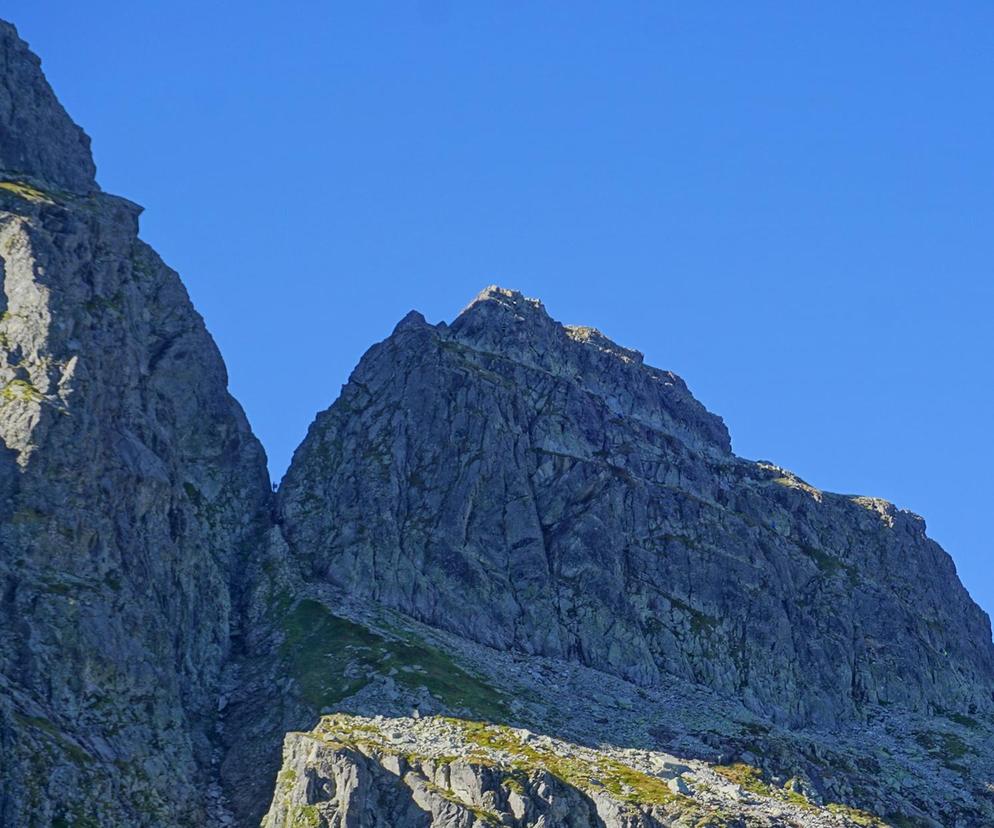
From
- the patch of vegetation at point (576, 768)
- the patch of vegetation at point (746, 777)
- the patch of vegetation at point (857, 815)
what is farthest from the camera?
the patch of vegetation at point (746, 777)

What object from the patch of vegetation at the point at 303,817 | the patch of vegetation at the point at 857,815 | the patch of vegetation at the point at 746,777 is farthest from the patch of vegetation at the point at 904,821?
the patch of vegetation at the point at 303,817

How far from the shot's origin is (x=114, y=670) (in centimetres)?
18200

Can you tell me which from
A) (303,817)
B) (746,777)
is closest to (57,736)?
(303,817)

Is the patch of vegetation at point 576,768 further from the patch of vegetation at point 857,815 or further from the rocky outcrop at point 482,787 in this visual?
the patch of vegetation at point 857,815

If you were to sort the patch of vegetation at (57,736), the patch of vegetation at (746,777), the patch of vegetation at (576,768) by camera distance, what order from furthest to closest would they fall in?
the patch of vegetation at (746,777), the patch of vegetation at (576,768), the patch of vegetation at (57,736)

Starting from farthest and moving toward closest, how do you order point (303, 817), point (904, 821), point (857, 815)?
point (904, 821)
point (857, 815)
point (303, 817)

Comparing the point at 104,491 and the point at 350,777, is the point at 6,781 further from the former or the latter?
the point at 104,491

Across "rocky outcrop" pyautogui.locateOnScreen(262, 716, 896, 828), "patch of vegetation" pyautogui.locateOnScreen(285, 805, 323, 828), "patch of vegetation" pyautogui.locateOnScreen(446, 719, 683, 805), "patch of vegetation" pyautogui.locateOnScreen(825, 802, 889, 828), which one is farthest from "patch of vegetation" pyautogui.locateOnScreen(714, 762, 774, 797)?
"patch of vegetation" pyautogui.locateOnScreen(285, 805, 323, 828)

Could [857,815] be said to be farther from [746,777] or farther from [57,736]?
[57,736]

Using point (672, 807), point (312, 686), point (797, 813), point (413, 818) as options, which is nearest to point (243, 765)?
point (312, 686)

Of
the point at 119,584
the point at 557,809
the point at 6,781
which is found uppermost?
the point at 119,584

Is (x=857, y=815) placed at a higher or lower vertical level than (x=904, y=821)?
lower

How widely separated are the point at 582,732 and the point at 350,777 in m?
38.8

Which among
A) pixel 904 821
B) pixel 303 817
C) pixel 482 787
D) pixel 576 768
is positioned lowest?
pixel 303 817
